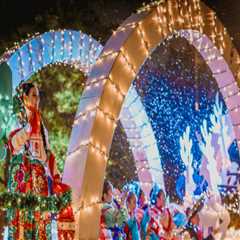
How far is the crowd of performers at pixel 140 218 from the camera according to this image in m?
8.09

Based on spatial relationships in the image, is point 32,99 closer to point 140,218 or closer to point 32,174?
point 32,174

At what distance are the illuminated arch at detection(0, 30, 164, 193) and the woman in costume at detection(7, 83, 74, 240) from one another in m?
0.99

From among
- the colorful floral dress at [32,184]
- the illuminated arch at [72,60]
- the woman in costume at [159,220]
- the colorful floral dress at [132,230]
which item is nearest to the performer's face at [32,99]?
the colorful floral dress at [32,184]

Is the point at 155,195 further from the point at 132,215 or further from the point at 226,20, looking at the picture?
the point at 226,20

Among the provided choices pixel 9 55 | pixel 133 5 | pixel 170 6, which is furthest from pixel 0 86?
pixel 133 5

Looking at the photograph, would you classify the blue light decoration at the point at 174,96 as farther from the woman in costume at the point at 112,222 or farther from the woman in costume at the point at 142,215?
the woman in costume at the point at 112,222

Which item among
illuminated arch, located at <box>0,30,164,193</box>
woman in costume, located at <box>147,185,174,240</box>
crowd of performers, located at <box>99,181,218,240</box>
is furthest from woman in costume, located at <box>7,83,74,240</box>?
woman in costume, located at <box>147,185,174,240</box>

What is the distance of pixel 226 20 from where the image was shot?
17.7 m

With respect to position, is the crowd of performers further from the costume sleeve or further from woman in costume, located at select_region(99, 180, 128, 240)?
the costume sleeve

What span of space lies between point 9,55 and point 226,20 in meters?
11.3

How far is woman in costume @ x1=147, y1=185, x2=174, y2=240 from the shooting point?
8328mm

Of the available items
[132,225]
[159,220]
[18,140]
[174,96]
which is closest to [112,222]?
[132,225]

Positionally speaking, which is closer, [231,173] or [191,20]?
[191,20]

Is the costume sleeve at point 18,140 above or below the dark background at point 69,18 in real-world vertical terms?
below
